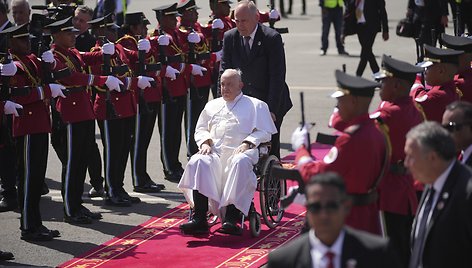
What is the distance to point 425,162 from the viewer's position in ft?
20.1

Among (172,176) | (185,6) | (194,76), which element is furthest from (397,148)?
(185,6)

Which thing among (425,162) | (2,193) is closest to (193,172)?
(2,193)

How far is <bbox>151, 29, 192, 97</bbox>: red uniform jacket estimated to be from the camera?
13.2 m

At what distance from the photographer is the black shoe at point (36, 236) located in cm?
1055

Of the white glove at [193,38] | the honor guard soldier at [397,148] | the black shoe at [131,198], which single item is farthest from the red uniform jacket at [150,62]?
the honor guard soldier at [397,148]

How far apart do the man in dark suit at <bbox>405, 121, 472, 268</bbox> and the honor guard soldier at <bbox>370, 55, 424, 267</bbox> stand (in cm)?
118

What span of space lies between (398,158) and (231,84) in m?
3.21

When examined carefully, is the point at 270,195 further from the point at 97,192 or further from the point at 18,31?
the point at 18,31

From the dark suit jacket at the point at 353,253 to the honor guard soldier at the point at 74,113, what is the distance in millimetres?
5780

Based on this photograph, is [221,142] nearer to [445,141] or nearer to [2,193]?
[2,193]

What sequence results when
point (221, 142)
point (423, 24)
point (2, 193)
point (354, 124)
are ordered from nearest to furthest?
1. point (354, 124)
2. point (221, 142)
3. point (2, 193)
4. point (423, 24)

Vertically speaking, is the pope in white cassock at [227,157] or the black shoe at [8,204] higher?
the pope in white cassock at [227,157]

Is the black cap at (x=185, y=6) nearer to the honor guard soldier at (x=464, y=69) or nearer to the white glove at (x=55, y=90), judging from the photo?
the white glove at (x=55, y=90)

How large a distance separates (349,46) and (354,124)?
17305mm
